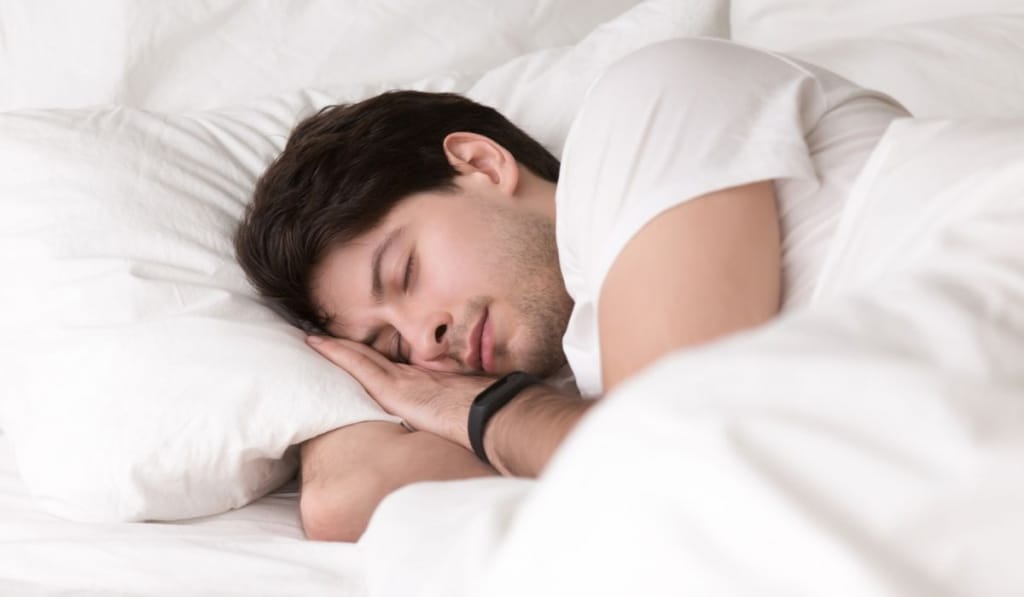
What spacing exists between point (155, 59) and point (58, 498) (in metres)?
0.89

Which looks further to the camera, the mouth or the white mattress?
the mouth

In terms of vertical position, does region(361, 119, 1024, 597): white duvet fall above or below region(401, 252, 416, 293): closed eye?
above

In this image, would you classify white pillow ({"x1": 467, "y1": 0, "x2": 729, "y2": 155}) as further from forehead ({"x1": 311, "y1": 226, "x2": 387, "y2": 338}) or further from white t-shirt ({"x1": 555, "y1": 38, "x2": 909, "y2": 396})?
white t-shirt ({"x1": 555, "y1": 38, "x2": 909, "y2": 396})

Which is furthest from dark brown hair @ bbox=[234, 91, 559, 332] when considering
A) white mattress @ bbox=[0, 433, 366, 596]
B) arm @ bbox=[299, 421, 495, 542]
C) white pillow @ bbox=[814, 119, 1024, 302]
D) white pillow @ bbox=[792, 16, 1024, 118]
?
white pillow @ bbox=[814, 119, 1024, 302]

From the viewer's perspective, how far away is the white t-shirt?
1.12 m

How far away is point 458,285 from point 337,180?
234mm

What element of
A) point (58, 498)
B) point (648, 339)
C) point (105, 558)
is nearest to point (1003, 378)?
point (648, 339)

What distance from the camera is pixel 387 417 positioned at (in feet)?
4.64

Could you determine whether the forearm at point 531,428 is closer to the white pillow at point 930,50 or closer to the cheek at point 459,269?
the cheek at point 459,269

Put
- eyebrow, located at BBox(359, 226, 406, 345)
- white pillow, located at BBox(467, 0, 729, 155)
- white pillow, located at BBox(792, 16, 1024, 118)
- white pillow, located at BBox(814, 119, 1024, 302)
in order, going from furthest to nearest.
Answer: white pillow, located at BBox(467, 0, 729, 155) → white pillow, located at BBox(792, 16, 1024, 118) → eyebrow, located at BBox(359, 226, 406, 345) → white pillow, located at BBox(814, 119, 1024, 302)

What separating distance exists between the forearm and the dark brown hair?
39 centimetres

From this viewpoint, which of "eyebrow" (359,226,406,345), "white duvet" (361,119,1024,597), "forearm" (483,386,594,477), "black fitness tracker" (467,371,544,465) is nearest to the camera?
"white duvet" (361,119,1024,597)

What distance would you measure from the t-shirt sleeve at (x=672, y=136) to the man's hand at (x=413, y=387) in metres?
0.27

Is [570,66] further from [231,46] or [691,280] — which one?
[691,280]
